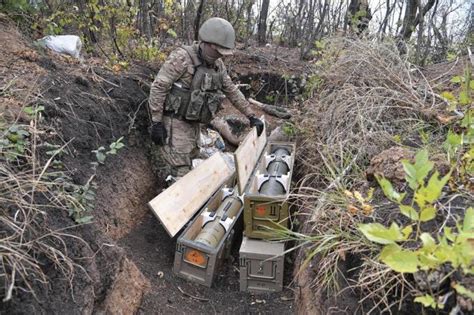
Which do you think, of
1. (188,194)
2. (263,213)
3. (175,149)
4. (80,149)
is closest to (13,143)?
(80,149)

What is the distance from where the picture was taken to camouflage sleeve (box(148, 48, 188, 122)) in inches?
175

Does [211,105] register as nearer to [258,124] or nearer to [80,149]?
[258,124]

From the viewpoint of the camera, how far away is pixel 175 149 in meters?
4.82

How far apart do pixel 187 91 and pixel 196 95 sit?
0.12m

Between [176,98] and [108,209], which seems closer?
[108,209]

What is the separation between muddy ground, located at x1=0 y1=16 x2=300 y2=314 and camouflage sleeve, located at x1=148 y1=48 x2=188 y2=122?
27 centimetres

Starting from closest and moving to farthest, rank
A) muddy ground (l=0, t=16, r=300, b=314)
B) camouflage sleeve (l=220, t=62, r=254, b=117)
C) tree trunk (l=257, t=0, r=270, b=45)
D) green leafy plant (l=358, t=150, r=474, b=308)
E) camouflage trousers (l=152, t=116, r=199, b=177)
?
green leafy plant (l=358, t=150, r=474, b=308) → muddy ground (l=0, t=16, r=300, b=314) → camouflage trousers (l=152, t=116, r=199, b=177) → camouflage sleeve (l=220, t=62, r=254, b=117) → tree trunk (l=257, t=0, r=270, b=45)

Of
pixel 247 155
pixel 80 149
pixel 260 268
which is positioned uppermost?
pixel 80 149

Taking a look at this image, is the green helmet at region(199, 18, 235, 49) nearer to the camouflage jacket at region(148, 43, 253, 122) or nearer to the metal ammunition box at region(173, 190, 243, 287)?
the camouflage jacket at region(148, 43, 253, 122)

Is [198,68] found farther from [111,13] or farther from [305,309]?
[305,309]

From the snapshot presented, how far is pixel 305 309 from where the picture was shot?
9.45ft

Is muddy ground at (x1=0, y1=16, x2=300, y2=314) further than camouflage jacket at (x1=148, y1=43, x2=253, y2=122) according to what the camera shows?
No

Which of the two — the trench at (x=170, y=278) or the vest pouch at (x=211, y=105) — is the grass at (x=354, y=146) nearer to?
the trench at (x=170, y=278)

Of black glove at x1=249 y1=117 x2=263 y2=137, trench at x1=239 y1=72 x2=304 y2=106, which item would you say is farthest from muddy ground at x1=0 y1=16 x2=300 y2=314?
trench at x1=239 y1=72 x2=304 y2=106
